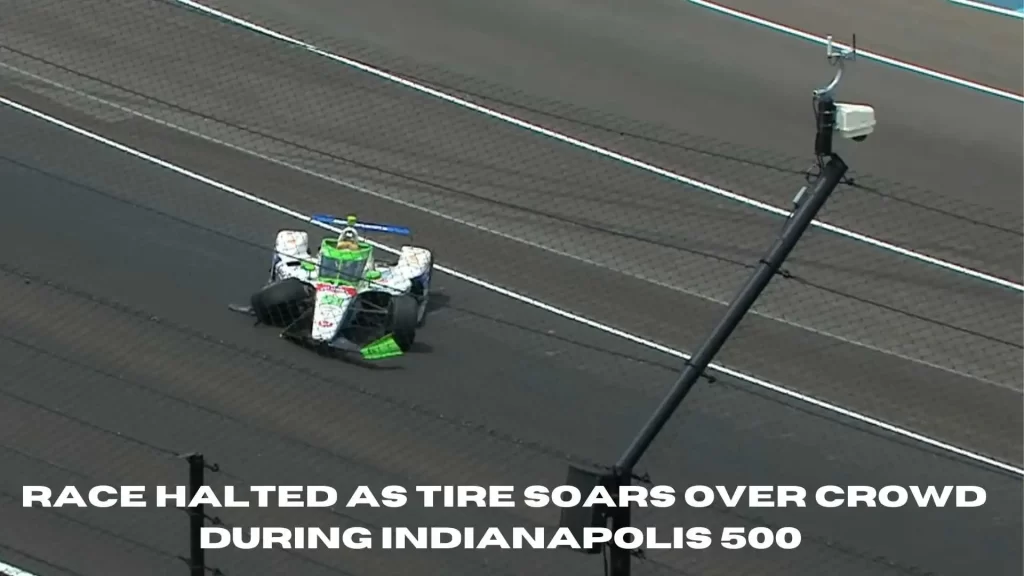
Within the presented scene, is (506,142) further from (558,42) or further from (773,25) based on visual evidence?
(773,25)

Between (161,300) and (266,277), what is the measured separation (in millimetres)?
727

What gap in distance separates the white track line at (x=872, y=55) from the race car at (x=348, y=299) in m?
6.10

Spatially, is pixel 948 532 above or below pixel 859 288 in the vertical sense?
below

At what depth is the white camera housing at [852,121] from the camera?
21.2 feet

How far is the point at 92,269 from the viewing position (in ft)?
39.0

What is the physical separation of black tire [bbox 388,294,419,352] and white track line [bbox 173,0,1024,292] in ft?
10.8

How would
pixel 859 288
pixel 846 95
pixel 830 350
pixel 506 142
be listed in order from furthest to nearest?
1. pixel 846 95
2. pixel 506 142
3. pixel 859 288
4. pixel 830 350

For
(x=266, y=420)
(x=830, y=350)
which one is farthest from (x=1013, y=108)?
(x=266, y=420)

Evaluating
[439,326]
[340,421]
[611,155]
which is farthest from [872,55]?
[340,421]

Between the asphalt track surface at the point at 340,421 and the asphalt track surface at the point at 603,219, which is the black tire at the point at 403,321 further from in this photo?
the asphalt track surface at the point at 603,219

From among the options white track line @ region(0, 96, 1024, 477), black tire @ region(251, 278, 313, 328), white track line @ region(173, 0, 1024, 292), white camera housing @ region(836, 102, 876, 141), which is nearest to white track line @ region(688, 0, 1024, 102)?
white track line @ region(173, 0, 1024, 292)

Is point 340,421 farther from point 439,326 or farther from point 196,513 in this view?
point 196,513

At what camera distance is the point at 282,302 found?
1104 centimetres

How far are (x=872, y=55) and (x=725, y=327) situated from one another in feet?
36.3
